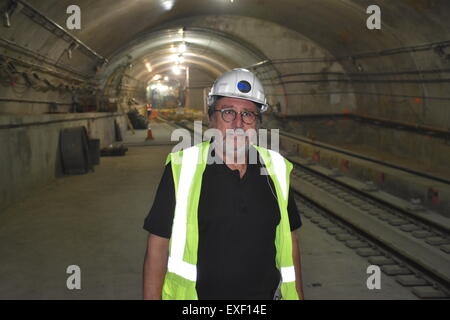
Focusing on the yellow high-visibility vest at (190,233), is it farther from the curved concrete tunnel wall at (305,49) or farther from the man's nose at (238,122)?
the curved concrete tunnel wall at (305,49)

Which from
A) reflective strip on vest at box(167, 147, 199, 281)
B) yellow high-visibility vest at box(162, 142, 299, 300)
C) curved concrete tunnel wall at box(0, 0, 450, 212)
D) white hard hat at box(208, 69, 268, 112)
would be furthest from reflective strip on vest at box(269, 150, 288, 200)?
curved concrete tunnel wall at box(0, 0, 450, 212)

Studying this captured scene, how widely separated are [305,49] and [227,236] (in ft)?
65.2

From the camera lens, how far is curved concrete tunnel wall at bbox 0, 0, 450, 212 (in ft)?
38.6

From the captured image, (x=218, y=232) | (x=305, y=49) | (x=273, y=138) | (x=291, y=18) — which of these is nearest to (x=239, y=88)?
(x=218, y=232)

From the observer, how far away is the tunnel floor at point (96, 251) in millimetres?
5051

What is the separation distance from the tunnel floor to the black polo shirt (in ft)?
9.26

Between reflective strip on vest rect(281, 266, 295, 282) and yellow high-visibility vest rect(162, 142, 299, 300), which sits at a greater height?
yellow high-visibility vest rect(162, 142, 299, 300)

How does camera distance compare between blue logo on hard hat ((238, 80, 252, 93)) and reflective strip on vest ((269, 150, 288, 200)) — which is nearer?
reflective strip on vest ((269, 150, 288, 200))

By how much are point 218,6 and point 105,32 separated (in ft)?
15.4

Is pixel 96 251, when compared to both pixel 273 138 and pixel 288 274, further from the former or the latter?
pixel 273 138

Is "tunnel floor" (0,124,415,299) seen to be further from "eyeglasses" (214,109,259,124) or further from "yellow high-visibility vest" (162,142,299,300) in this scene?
"eyeglasses" (214,109,259,124)

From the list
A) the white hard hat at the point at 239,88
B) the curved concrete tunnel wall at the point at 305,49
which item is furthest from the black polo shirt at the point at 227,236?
the curved concrete tunnel wall at the point at 305,49
